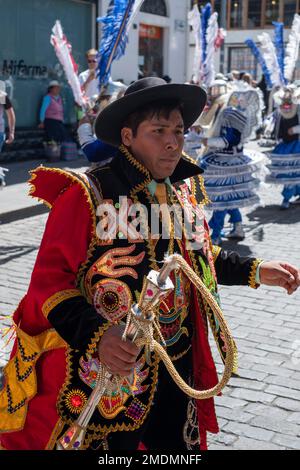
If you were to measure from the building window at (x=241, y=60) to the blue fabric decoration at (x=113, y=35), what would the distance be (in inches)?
1113

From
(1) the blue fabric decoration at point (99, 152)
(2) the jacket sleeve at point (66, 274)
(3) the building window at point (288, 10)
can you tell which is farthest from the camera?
(3) the building window at point (288, 10)

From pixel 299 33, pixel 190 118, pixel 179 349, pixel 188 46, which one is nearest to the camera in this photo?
pixel 179 349

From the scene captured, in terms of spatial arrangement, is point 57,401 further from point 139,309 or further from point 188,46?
point 188,46

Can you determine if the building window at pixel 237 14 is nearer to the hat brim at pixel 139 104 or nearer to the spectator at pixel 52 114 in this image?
the spectator at pixel 52 114

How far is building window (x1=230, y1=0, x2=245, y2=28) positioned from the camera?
38.5 meters

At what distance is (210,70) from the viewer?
1052 cm

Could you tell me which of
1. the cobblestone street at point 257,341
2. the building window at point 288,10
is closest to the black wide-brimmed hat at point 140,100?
the cobblestone street at point 257,341

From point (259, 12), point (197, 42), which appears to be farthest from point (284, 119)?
point (259, 12)

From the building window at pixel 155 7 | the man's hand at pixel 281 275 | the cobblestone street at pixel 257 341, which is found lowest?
the cobblestone street at pixel 257 341

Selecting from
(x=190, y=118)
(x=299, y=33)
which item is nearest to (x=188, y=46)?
(x=299, y=33)

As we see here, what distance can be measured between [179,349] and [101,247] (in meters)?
0.54

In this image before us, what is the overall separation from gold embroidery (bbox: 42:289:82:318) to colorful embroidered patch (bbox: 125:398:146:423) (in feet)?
1.52

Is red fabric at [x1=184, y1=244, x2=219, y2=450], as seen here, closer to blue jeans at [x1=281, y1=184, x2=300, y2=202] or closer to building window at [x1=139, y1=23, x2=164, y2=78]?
blue jeans at [x1=281, y1=184, x2=300, y2=202]

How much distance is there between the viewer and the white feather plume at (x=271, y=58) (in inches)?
434
